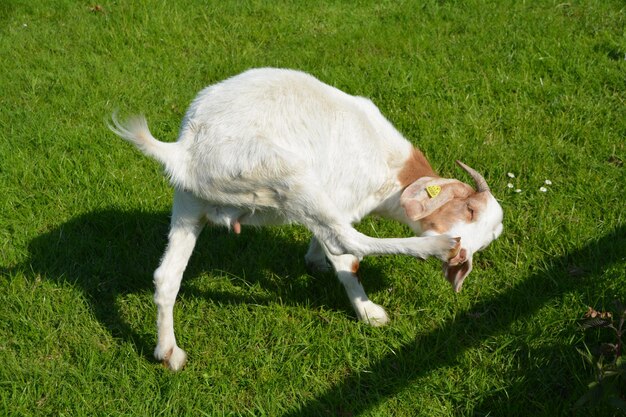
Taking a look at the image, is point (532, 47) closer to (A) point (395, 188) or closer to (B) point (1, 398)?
(A) point (395, 188)

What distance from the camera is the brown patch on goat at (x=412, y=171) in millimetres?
3744

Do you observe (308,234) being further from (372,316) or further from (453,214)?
(453,214)

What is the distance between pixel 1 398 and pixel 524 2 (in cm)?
550

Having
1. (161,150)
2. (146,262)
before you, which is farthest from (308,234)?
(161,150)

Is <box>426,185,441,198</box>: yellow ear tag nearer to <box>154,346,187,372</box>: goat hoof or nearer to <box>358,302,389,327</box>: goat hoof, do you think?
<box>358,302,389,327</box>: goat hoof

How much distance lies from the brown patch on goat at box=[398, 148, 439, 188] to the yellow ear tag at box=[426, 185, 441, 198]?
168mm

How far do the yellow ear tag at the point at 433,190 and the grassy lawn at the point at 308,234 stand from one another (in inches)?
26.8

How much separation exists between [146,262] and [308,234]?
102 cm

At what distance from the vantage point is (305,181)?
3.22 m

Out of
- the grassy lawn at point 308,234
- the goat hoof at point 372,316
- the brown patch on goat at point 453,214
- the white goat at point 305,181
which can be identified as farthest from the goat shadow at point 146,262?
the brown patch on goat at point 453,214

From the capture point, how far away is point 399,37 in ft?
20.7

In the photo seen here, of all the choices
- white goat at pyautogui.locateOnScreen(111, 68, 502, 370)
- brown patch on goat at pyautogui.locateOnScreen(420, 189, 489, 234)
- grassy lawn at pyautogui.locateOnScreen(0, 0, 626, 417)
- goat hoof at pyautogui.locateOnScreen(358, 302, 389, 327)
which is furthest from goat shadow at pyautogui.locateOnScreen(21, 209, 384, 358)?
brown patch on goat at pyautogui.locateOnScreen(420, 189, 489, 234)

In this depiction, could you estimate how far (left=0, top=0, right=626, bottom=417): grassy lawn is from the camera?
3.52 metres

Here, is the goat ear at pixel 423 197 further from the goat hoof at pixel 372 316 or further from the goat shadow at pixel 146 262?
the goat shadow at pixel 146 262
